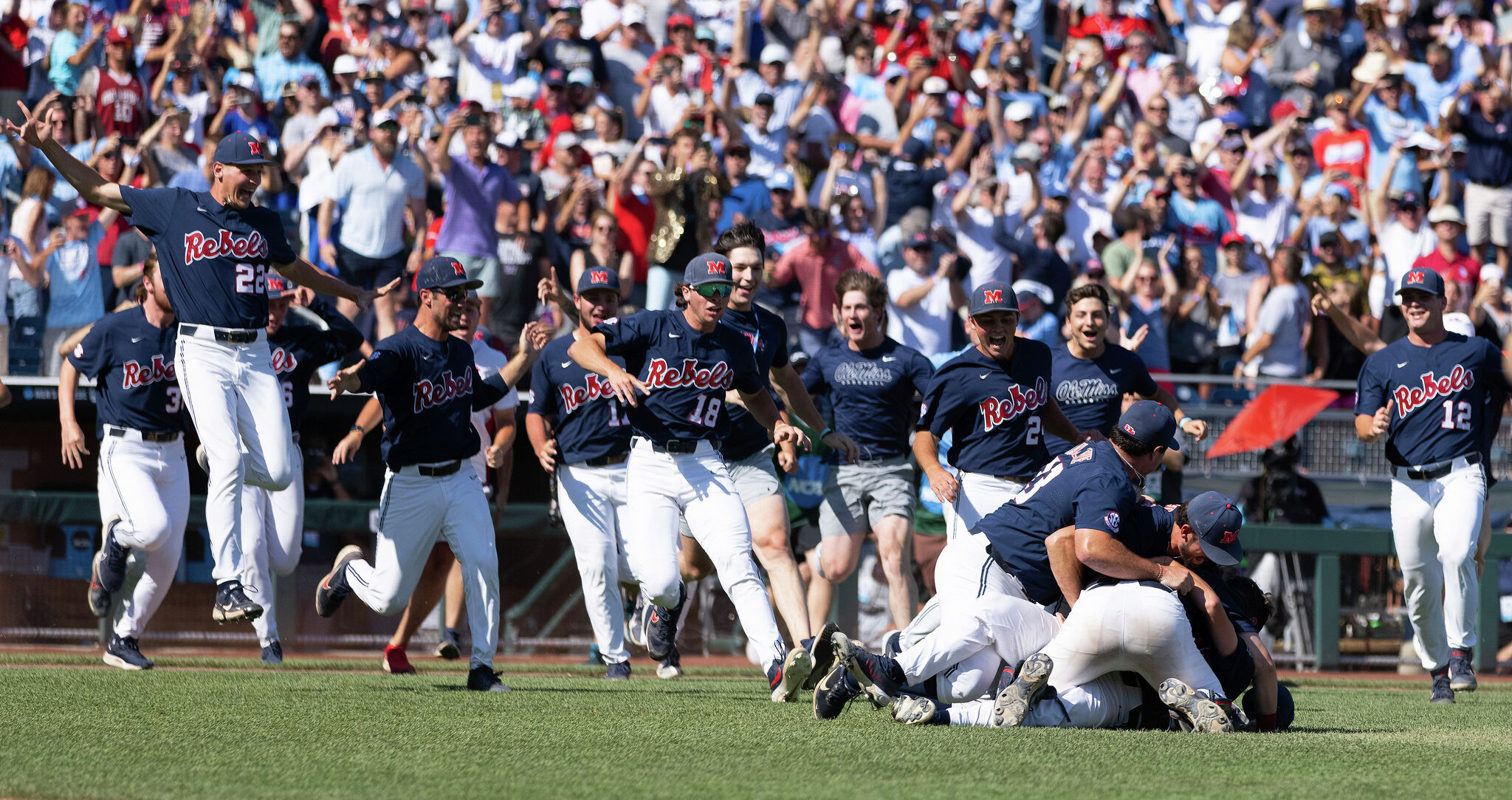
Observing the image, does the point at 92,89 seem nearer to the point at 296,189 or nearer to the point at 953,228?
the point at 296,189

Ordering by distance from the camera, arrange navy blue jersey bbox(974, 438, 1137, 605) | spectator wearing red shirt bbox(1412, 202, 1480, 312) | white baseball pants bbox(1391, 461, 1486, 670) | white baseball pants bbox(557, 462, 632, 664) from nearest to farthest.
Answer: navy blue jersey bbox(974, 438, 1137, 605) < white baseball pants bbox(1391, 461, 1486, 670) < white baseball pants bbox(557, 462, 632, 664) < spectator wearing red shirt bbox(1412, 202, 1480, 312)

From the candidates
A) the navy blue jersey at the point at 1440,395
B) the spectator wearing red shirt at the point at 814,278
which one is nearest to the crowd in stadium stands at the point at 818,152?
the spectator wearing red shirt at the point at 814,278

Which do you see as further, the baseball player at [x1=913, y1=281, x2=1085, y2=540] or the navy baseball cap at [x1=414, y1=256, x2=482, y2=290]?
the baseball player at [x1=913, y1=281, x2=1085, y2=540]

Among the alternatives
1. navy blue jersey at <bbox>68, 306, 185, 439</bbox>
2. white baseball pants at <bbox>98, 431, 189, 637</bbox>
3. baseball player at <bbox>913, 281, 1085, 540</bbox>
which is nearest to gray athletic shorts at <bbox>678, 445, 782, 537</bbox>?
baseball player at <bbox>913, 281, 1085, 540</bbox>

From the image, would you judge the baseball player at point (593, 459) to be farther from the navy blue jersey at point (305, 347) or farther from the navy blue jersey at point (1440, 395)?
the navy blue jersey at point (1440, 395)

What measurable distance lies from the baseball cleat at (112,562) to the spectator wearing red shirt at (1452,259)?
1066 cm

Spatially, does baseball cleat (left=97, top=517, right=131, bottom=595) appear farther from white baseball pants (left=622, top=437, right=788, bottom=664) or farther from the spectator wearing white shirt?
the spectator wearing white shirt

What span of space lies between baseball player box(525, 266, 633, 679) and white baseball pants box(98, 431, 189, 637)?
6.44ft

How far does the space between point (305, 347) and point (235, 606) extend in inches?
102

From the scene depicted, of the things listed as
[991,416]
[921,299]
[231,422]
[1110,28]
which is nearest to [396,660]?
[231,422]

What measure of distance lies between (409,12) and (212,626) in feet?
22.9

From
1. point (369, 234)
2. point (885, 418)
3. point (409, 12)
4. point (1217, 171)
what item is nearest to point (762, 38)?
point (409, 12)

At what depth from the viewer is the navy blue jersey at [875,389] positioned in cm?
971

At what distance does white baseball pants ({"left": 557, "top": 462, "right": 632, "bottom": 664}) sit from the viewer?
29.9 ft
